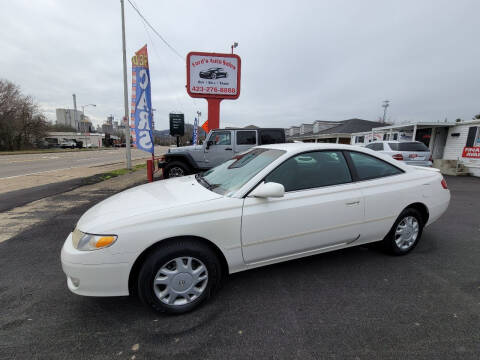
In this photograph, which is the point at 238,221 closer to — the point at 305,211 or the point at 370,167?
the point at 305,211

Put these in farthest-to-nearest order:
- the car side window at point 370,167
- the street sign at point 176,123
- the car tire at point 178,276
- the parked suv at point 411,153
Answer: the street sign at point 176,123, the parked suv at point 411,153, the car side window at point 370,167, the car tire at point 178,276

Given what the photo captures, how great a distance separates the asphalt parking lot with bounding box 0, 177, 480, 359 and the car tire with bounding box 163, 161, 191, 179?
16.0ft

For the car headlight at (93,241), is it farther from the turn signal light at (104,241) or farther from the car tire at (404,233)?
the car tire at (404,233)

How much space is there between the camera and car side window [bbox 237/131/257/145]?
7475mm

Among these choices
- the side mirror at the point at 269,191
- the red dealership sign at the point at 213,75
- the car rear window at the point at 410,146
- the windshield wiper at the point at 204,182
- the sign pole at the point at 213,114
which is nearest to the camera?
the side mirror at the point at 269,191

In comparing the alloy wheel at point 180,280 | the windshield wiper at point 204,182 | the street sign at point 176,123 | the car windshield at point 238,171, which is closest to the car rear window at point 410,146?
the car windshield at point 238,171

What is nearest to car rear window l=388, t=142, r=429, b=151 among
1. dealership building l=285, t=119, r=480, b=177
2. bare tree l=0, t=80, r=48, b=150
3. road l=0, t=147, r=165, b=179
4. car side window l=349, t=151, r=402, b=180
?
dealership building l=285, t=119, r=480, b=177

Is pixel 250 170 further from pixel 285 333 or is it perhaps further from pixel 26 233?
pixel 26 233

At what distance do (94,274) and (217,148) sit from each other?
6006 millimetres

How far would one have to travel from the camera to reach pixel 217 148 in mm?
7551

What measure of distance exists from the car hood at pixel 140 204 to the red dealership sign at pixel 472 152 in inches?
607

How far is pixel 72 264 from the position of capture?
1853 mm

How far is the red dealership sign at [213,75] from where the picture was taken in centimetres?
1066

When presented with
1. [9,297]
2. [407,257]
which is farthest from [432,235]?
[9,297]
